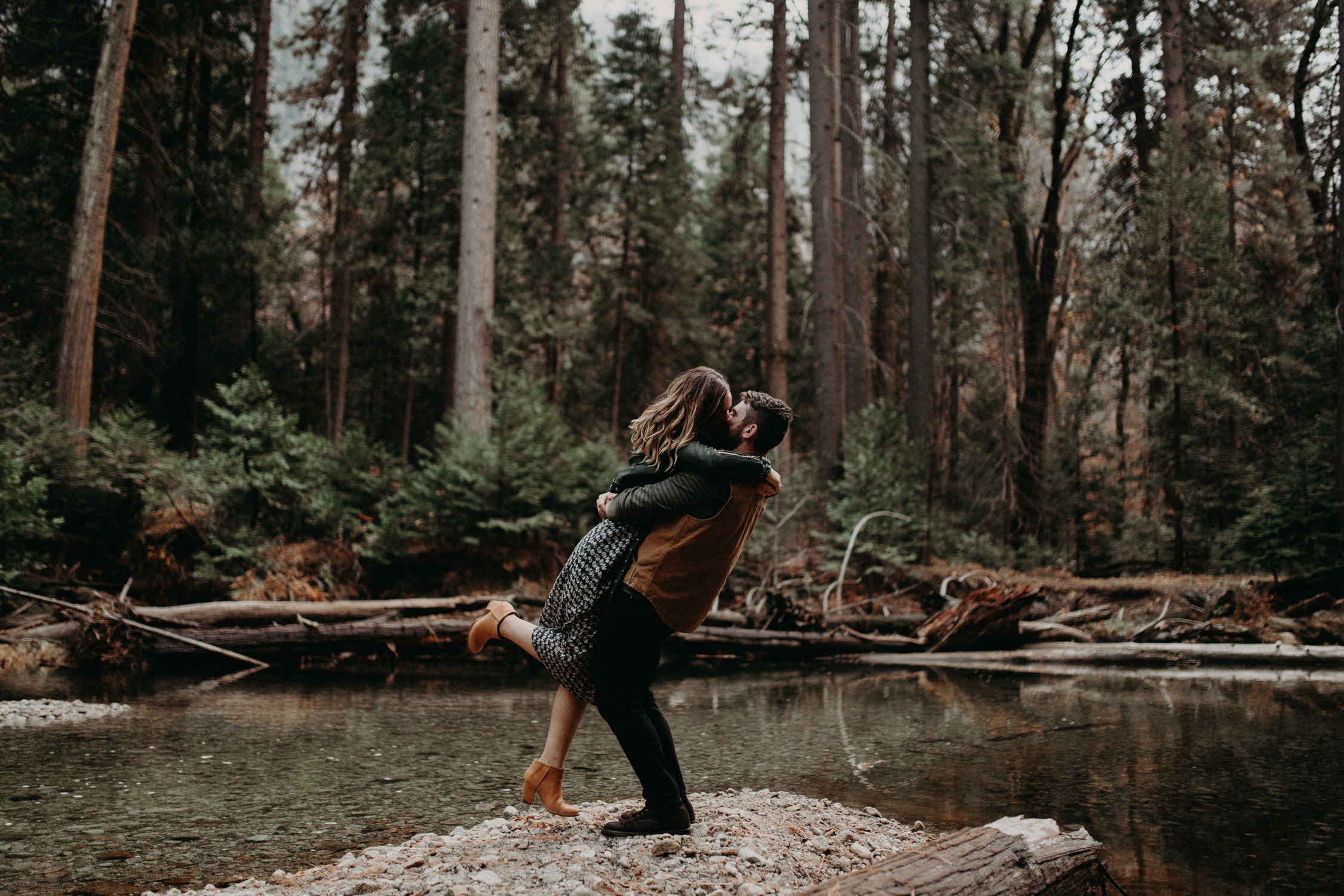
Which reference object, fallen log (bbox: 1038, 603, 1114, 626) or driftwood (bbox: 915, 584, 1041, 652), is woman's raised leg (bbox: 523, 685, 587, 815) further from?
fallen log (bbox: 1038, 603, 1114, 626)

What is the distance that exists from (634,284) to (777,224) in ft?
22.7

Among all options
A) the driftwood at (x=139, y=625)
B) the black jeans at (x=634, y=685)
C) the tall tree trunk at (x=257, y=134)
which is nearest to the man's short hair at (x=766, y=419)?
the black jeans at (x=634, y=685)

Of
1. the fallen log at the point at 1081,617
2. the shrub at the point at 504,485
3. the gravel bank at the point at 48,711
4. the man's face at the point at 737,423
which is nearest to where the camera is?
the man's face at the point at 737,423

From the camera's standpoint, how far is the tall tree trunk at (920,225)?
16.1 m

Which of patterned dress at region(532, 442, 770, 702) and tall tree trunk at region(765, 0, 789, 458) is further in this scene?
tall tree trunk at region(765, 0, 789, 458)

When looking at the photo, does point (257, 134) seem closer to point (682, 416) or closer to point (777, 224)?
point (777, 224)

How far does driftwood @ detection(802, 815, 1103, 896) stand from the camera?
8.05 feet

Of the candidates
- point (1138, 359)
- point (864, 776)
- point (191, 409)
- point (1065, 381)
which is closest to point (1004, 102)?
point (1138, 359)

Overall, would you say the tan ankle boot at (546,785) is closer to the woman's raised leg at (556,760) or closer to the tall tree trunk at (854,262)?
the woman's raised leg at (556,760)

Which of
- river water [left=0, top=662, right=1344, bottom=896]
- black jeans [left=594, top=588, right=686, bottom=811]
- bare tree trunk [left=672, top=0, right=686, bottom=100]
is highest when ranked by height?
bare tree trunk [left=672, top=0, right=686, bottom=100]

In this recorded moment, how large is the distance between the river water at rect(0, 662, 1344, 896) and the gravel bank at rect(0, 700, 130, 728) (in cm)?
23

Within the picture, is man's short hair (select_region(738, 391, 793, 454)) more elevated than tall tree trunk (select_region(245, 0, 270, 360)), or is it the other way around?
tall tree trunk (select_region(245, 0, 270, 360))

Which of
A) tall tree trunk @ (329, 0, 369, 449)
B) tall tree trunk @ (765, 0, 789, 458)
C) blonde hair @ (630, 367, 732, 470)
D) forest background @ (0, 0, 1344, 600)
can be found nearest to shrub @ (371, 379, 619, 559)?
forest background @ (0, 0, 1344, 600)

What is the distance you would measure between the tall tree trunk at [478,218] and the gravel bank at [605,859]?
37.4ft
